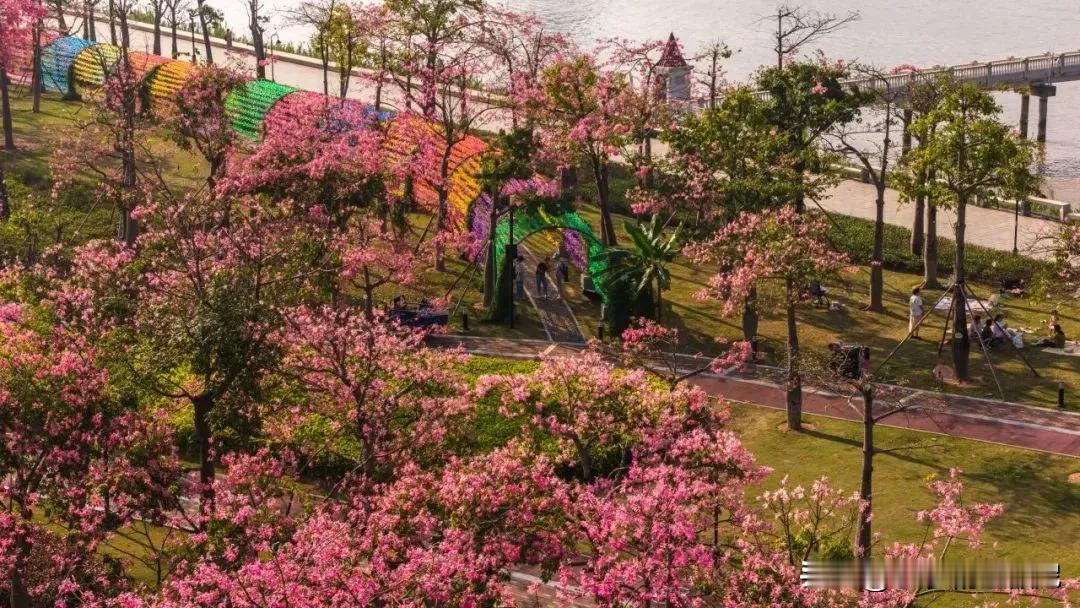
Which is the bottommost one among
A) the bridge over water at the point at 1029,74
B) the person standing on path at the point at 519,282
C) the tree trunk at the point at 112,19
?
the person standing on path at the point at 519,282

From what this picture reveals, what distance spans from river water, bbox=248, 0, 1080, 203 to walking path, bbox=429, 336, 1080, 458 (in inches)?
2248

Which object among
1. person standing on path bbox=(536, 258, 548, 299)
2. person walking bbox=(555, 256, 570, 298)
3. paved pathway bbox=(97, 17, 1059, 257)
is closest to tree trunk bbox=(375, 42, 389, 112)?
paved pathway bbox=(97, 17, 1059, 257)

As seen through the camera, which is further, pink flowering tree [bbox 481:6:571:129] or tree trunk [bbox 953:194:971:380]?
pink flowering tree [bbox 481:6:571:129]

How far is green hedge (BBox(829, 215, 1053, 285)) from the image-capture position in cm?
5228

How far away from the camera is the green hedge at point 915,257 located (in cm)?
5228

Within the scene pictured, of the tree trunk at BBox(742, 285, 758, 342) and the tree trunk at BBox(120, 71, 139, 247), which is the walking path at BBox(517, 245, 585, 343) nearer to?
the tree trunk at BBox(742, 285, 758, 342)

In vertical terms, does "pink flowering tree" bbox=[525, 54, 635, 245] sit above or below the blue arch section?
below

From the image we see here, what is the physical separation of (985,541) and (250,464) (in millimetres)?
15760

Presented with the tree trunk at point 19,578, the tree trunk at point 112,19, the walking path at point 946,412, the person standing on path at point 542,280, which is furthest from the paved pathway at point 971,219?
the tree trunk at point 19,578

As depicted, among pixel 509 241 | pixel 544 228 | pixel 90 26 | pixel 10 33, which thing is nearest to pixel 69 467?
pixel 509 241

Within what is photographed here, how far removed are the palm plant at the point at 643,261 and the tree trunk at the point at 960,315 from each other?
8.45 meters

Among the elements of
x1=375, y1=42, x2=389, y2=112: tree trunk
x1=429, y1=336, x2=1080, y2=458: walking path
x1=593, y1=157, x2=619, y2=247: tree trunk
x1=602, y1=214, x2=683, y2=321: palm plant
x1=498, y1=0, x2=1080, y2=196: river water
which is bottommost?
x1=429, y1=336, x2=1080, y2=458: walking path

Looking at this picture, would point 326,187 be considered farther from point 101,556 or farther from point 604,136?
point 101,556

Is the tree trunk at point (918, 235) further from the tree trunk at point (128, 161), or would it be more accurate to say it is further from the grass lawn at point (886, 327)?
the tree trunk at point (128, 161)
